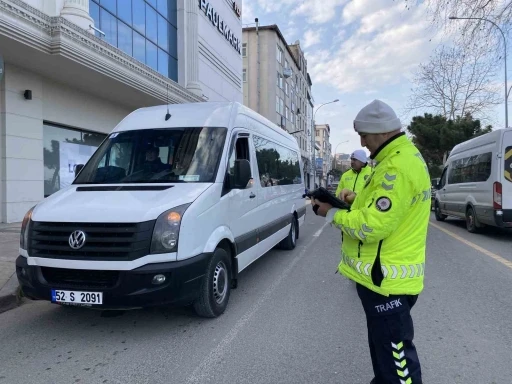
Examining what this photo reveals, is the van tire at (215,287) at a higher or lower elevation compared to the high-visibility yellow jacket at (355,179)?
lower

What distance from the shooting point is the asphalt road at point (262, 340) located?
313 cm

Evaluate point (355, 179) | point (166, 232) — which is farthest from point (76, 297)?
point (355, 179)

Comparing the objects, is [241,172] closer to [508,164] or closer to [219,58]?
[508,164]

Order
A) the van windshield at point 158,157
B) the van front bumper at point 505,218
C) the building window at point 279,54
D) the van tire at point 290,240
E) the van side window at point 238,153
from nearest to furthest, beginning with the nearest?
1. the van windshield at point 158,157
2. the van side window at point 238,153
3. the van tire at point 290,240
4. the van front bumper at point 505,218
5. the building window at point 279,54

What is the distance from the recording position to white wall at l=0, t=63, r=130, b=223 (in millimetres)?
10188

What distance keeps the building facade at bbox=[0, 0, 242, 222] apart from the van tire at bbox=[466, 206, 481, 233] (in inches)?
348

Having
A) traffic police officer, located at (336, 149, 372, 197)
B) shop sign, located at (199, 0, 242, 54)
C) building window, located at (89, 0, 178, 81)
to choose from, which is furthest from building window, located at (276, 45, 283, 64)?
traffic police officer, located at (336, 149, 372, 197)

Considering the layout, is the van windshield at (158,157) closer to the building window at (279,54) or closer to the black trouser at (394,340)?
the black trouser at (394,340)

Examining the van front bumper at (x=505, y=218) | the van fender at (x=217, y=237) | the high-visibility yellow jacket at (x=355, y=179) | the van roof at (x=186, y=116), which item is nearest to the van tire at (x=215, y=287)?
the van fender at (x=217, y=237)

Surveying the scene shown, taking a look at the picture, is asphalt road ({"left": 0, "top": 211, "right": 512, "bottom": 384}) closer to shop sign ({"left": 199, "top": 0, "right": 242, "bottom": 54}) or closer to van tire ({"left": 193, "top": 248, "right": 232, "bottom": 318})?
van tire ({"left": 193, "top": 248, "right": 232, "bottom": 318})

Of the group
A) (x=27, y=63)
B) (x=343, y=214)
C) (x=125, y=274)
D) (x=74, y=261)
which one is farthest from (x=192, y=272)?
(x=27, y=63)

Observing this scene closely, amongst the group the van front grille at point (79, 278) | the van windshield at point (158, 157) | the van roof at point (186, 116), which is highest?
the van roof at point (186, 116)

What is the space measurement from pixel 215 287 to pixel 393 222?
106 inches

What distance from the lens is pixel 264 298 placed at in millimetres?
5066
